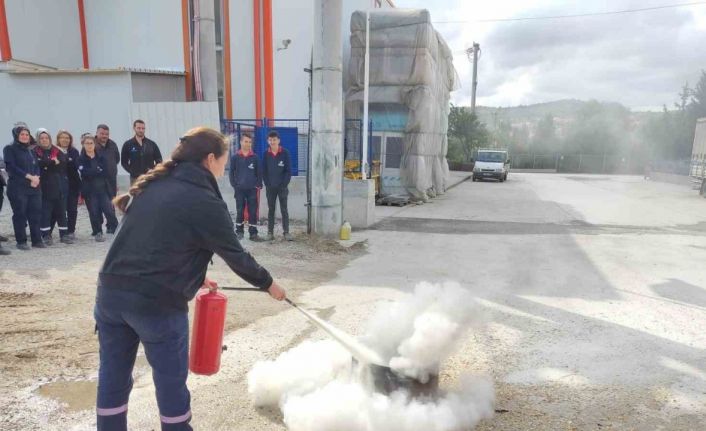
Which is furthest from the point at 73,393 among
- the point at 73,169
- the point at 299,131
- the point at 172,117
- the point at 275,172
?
the point at 299,131

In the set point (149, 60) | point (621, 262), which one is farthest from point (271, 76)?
point (621, 262)

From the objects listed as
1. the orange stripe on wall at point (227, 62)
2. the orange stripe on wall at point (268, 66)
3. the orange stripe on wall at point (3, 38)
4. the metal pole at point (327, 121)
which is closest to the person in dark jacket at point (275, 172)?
the metal pole at point (327, 121)

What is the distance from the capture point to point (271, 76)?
13.6 m

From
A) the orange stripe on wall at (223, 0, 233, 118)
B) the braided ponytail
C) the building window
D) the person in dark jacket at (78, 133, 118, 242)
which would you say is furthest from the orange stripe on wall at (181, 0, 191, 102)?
the braided ponytail

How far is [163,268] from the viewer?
2148 millimetres

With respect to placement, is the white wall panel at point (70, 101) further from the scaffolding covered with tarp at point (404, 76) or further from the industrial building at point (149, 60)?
the scaffolding covered with tarp at point (404, 76)

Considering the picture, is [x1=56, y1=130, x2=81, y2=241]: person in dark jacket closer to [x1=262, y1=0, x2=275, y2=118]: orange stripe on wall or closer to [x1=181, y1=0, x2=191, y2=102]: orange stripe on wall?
[x1=262, y1=0, x2=275, y2=118]: orange stripe on wall

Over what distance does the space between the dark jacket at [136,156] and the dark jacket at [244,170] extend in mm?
1401

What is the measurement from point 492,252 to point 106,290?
22.4 feet

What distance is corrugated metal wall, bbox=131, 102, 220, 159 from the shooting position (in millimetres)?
11812

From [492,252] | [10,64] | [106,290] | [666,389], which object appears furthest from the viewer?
[10,64]

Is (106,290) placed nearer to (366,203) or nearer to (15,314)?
(15,314)

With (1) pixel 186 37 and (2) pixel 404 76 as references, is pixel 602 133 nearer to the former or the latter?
(2) pixel 404 76

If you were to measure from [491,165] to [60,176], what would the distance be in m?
23.5
